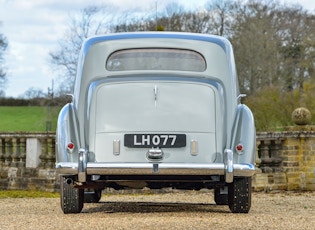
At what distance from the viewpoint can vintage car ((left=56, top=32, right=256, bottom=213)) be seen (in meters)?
10.8

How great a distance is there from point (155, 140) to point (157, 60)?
1.09 m

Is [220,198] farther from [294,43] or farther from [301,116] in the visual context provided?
[294,43]

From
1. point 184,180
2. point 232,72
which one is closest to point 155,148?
point 184,180

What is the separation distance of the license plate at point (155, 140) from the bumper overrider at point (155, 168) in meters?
0.31

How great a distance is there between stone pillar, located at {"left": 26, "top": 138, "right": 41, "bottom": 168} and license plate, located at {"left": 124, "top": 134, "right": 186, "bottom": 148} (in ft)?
34.2

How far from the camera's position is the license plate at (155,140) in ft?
35.8

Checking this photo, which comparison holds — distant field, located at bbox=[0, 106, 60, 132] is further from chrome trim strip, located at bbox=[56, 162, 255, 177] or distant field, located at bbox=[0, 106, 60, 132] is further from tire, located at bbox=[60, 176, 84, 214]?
chrome trim strip, located at bbox=[56, 162, 255, 177]

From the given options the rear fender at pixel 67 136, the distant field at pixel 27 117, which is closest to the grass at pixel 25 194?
the rear fender at pixel 67 136

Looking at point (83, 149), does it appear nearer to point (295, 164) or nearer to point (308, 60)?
point (295, 164)

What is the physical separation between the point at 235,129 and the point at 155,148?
3.03ft

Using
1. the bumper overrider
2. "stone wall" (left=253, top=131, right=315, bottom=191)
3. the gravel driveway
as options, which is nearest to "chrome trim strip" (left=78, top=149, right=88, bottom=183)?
the bumper overrider

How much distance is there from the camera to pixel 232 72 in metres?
11.4

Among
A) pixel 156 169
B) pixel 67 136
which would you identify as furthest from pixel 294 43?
pixel 156 169

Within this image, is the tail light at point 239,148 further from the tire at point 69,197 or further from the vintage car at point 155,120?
the tire at point 69,197
